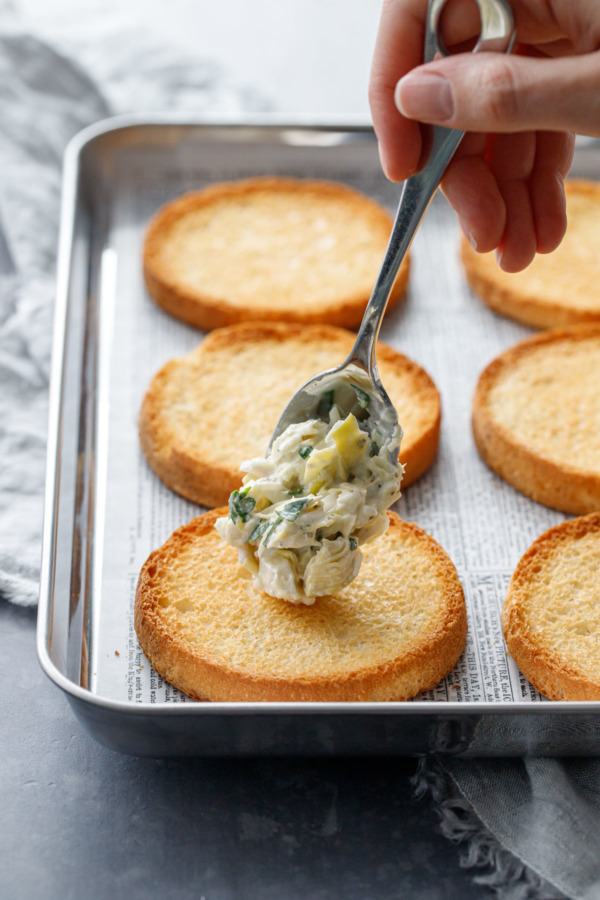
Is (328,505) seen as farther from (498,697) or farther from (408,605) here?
(498,697)

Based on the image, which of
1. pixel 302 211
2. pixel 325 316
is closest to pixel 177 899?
pixel 325 316

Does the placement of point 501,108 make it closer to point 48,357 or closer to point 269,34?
point 48,357

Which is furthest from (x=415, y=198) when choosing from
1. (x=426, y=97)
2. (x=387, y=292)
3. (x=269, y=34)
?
(x=269, y=34)

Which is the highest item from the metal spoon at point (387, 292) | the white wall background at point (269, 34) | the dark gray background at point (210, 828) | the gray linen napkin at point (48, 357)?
the metal spoon at point (387, 292)

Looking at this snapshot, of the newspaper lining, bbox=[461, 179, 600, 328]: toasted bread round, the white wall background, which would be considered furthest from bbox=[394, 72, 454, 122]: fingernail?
the white wall background

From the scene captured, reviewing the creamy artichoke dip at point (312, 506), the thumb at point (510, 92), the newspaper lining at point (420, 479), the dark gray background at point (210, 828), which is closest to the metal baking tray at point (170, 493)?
the newspaper lining at point (420, 479)

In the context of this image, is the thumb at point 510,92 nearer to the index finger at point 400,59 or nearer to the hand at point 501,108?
the hand at point 501,108
